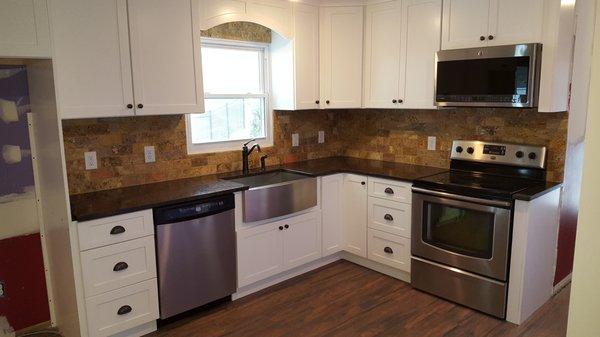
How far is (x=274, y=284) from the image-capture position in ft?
11.3

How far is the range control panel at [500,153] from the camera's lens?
3.07 meters

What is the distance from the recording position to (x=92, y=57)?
8.27 ft

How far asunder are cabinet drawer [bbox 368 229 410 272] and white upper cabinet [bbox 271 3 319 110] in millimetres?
1299

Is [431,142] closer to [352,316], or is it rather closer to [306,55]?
[306,55]

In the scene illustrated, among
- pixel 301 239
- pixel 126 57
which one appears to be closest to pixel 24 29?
pixel 126 57

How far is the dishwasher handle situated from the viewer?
2.62 metres

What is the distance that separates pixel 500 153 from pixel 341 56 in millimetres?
1588

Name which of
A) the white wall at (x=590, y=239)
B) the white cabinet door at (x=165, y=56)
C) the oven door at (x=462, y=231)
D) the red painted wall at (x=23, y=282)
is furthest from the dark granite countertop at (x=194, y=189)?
the white wall at (x=590, y=239)

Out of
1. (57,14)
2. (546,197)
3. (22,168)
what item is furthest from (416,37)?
(22,168)

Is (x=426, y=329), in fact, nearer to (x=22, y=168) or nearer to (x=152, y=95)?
(x=152, y=95)

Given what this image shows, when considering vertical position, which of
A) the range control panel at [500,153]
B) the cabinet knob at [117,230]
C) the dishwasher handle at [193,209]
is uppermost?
the range control panel at [500,153]

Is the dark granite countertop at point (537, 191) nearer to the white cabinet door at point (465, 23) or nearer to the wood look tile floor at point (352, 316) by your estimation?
the wood look tile floor at point (352, 316)

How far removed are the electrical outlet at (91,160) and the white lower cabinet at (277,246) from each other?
1.08m

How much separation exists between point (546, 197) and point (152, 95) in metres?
2.71
